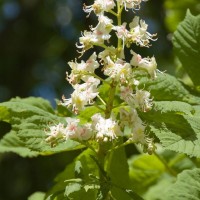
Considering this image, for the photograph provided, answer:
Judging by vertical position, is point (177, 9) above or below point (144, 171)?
above

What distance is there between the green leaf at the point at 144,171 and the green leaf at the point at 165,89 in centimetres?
78

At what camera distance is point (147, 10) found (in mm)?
7195

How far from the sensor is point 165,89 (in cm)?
198

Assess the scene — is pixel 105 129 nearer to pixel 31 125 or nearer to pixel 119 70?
pixel 119 70

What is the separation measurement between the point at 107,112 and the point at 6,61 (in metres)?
6.73

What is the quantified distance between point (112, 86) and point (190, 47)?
0.52 metres

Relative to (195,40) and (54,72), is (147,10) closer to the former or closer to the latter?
(54,72)

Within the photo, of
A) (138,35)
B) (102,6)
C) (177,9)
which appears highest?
(177,9)

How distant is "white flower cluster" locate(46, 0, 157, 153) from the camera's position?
1.71 meters

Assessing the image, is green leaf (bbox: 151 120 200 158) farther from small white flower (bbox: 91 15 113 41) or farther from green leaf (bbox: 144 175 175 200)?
green leaf (bbox: 144 175 175 200)

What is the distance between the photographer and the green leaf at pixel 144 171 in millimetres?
2754

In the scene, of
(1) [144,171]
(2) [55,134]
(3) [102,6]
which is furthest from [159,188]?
(3) [102,6]

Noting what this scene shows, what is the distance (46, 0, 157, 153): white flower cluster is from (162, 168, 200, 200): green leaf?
165 millimetres

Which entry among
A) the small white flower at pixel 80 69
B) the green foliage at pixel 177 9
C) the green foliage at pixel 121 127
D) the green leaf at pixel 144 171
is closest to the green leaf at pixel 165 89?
the green foliage at pixel 121 127
